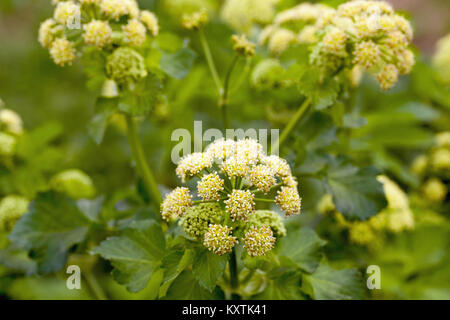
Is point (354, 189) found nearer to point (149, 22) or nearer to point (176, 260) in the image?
point (176, 260)

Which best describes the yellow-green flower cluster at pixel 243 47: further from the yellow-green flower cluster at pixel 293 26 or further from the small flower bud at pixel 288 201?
the small flower bud at pixel 288 201

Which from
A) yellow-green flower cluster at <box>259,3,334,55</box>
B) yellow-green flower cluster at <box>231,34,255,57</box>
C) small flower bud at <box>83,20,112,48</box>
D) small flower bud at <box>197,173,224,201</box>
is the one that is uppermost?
yellow-green flower cluster at <box>259,3,334,55</box>

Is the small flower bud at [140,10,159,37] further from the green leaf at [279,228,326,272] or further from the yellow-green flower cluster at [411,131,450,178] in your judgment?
the yellow-green flower cluster at [411,131,450,178]

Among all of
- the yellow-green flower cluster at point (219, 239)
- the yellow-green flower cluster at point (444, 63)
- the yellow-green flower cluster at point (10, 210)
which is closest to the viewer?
the yellow-green flower cluster at point (219, 239)

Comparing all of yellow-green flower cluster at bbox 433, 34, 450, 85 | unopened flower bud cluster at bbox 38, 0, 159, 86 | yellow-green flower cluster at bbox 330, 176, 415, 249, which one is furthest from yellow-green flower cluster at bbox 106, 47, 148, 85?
yellow-green flower cluster at bbox 433, 34, 450, 85

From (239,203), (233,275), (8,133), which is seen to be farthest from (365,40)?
(8,133)

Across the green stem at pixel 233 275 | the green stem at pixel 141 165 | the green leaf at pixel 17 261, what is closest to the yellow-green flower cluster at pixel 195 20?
the green stem at pixel 141 165
